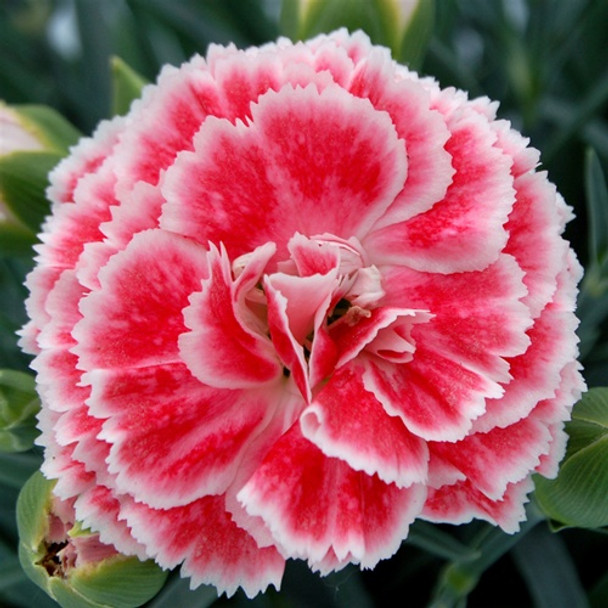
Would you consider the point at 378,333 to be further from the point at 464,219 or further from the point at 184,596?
the point at 184,596

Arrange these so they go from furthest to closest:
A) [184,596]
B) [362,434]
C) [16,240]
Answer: [16,240] → [184,596] → [362,434]

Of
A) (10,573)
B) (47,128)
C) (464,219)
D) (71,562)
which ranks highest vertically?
(464,219)

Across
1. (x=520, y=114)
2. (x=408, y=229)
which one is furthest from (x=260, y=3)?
(x=408, y=229)

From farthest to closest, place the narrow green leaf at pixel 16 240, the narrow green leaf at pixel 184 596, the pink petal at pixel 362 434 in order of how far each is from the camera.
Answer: the narrow green leaf at pixel 16 240
the narrow green leaf at pixel 184 596
the pink petal at pixel 362 434

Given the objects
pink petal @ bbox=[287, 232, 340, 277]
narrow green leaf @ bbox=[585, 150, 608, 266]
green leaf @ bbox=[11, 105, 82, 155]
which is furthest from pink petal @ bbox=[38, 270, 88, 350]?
narrow green leaf @ bbox=[585, 150, 608, 266]

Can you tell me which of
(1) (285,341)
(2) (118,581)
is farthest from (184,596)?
(1) (285,341)

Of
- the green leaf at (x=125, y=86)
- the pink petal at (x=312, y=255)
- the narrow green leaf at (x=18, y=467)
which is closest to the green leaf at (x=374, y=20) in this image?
the green leaf at (x=125, y=86)

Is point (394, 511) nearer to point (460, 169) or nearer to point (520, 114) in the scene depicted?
point (460, 169)

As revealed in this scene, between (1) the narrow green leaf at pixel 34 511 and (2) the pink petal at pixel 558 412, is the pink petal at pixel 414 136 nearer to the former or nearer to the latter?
(2) the pink petal at pixel 558 412
